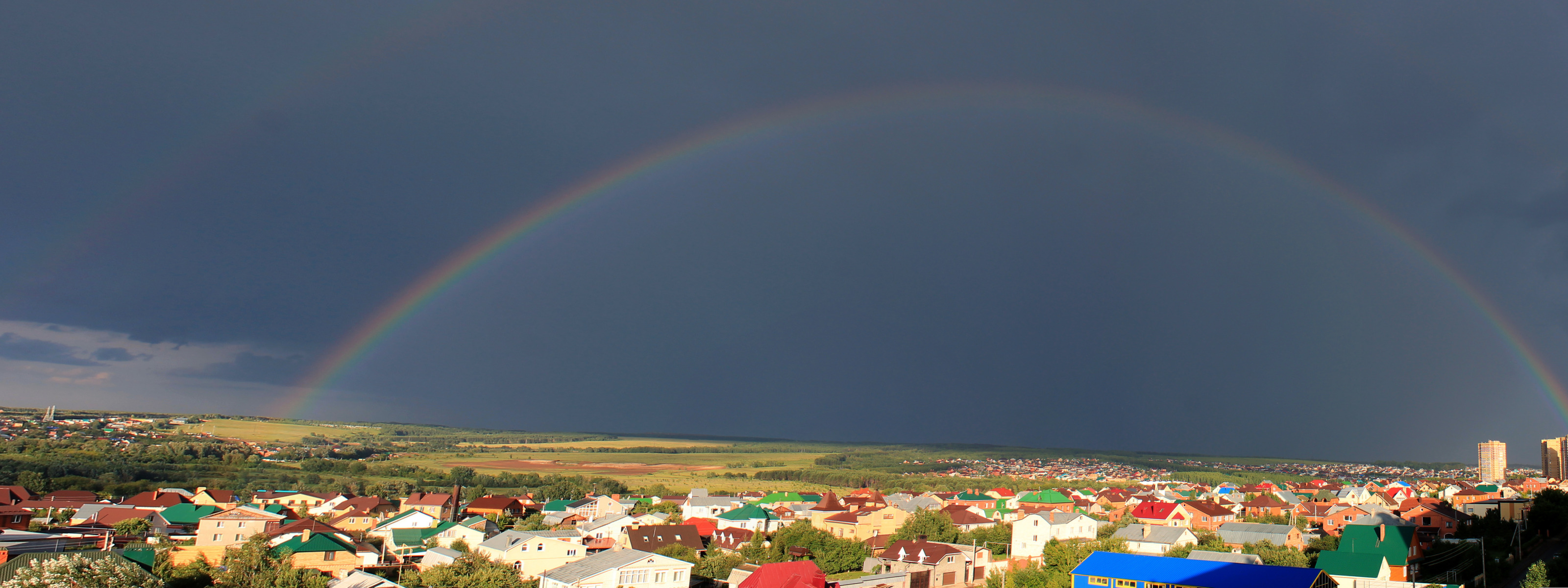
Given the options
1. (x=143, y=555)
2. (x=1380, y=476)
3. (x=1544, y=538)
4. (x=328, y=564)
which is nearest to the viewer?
(x=143, y=555)

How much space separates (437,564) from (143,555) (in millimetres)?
12855

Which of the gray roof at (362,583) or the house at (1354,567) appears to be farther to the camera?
the house at (1354,567)

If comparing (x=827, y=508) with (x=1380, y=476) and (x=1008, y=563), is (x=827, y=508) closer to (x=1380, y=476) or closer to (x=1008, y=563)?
(x=1008, y=563)

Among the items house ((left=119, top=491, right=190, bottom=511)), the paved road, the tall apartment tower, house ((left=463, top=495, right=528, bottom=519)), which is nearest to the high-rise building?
the tall apartment tower

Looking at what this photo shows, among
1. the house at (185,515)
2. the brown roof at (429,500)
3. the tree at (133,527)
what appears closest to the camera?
the tree at (133,527)

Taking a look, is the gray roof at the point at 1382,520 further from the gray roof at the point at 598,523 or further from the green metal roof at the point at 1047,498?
the gray roof at the point at 598,523

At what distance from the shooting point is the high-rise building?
12525 cm

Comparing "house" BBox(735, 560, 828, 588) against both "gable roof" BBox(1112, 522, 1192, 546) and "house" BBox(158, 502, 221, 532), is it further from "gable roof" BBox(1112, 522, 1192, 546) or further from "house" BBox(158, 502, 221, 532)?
"house" BBox(158, 502, 221, 532)

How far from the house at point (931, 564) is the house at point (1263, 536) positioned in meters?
15.6

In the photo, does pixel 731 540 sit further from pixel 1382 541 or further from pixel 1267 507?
pixel 1267 507

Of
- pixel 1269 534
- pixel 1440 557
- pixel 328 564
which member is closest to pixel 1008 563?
pixel 1269 534

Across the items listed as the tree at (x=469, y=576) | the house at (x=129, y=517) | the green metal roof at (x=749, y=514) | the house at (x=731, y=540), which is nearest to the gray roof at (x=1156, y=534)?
the house at (x=731, y=540)

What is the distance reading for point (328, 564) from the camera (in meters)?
43.0

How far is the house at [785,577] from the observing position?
38656 millimetres
